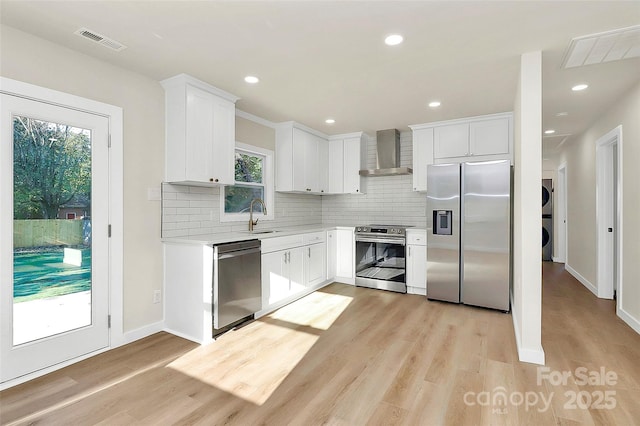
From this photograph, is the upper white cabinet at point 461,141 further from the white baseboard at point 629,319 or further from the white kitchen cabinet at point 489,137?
the white baseboard at point 629,319

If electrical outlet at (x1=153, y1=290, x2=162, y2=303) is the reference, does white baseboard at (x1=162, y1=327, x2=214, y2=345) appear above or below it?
below

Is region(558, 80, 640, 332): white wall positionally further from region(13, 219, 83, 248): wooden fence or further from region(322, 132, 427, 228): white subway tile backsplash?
region(13, 219, 83, 248): wooden fence

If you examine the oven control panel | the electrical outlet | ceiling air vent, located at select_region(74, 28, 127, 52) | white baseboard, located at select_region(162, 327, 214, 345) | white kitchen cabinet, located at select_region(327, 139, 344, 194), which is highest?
ceiling air vent, located at select_region(74, 28, 127, 52)

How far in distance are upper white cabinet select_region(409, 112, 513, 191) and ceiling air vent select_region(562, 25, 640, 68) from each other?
1490 millimetres

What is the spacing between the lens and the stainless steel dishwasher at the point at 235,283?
9.81 ft

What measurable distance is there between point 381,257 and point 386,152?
1.69m

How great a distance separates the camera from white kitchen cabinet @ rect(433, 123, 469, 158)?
453cm

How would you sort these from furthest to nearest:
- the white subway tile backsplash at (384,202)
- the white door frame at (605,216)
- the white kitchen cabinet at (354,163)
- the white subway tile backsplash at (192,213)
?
the white kitchen cabinet at (354,163) < the white subway tile backsplash at (384,202) < the white door frame at (605,216) < the white subway tile backsplash at (192,213)

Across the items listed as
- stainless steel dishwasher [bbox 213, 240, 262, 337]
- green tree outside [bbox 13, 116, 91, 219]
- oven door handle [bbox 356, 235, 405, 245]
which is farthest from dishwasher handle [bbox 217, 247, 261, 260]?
oven door handle [bbox 356, 235, 405, 245]

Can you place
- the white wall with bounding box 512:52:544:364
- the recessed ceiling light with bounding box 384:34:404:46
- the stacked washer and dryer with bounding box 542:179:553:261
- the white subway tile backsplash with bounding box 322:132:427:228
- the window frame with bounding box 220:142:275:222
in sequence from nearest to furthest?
the recessed ceiling light with bounding box 384:34:404:46 → the white wall with bounding box 512:52:544:364 → the window frame with bounding box 220:142:275:222 → the white subway tile backsplash with bounding box 322:132:427:228 → the stacked washer and dryer with bounding box 542:179:553:261

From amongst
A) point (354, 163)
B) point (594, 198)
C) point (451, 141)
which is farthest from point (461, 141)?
point (594, 198)

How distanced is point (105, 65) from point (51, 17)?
2.17ft

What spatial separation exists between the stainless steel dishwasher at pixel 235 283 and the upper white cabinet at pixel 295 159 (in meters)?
1.59

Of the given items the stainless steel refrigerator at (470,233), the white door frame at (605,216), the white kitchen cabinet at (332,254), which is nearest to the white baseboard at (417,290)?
the stainless steel refrigerator at (470,233)
